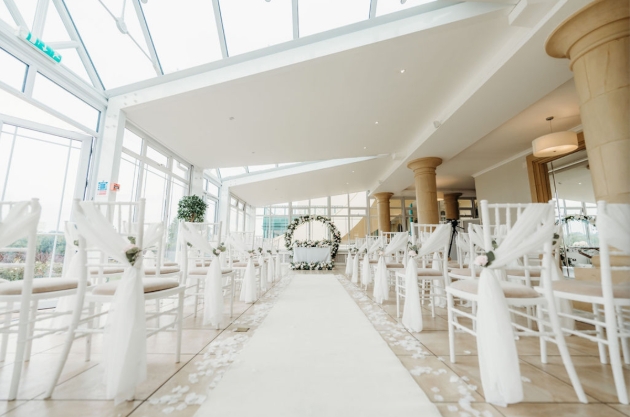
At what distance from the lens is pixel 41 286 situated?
1.61 m

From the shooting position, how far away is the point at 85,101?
4.01 m

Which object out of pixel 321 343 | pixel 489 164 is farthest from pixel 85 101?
pixel 489 164

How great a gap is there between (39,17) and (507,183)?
10.1 meters

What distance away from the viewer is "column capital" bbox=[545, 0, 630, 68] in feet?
7.67

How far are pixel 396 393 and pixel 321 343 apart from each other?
0.85 meters

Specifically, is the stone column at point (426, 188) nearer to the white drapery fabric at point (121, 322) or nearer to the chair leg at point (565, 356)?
the chair leg at point (565, 356)

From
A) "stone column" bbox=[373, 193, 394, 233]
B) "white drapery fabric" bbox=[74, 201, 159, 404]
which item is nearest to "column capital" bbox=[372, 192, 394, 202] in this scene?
"stone column" bbox=[373, 193, 394, 233]

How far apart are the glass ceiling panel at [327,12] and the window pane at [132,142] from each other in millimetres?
3634

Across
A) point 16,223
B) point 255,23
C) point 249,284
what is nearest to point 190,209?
point 249,284

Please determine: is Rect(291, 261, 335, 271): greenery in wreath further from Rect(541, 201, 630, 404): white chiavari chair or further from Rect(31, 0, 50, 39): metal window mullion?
Rect(31, 0, 50, 39): metal window mullion

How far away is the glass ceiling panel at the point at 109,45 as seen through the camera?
12.0 feet

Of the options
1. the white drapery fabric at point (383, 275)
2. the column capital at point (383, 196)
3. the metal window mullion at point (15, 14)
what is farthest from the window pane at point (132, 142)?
the column capital at point (383, 196)

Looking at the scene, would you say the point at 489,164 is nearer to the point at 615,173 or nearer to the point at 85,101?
the point at 615,173

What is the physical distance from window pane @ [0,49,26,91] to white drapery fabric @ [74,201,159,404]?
9.55 feet
